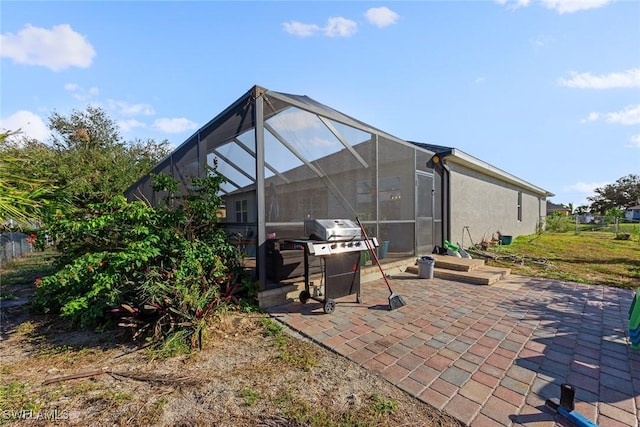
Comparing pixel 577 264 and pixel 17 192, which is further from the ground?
pixel 17 192

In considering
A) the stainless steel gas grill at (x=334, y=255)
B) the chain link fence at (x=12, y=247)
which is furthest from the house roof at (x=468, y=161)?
the chain link fence at (x=12, y=247)

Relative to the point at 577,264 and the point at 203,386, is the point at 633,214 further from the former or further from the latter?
the point at 203,386

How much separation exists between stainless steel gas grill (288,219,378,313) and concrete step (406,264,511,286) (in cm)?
260

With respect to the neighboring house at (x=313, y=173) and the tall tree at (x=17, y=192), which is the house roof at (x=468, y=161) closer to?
the neighboring house at (x=313, y=173)

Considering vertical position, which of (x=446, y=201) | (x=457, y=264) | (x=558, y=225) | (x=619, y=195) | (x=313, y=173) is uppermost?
(x=619, y=195)

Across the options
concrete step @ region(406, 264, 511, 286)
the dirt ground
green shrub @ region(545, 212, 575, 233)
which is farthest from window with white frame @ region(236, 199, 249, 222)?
green shrub @ region(545, 212, 575, 233)

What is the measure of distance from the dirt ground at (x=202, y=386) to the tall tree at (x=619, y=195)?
60.2 meters

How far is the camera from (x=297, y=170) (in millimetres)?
4434

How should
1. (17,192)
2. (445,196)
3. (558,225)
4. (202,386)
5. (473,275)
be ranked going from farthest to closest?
(558,225), (445,196), (473,275), (17,192), (202,386)

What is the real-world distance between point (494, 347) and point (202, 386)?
8.89 ft

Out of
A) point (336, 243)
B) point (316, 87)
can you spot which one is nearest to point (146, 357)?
point (336, 243)

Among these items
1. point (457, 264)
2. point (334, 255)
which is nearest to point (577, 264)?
point (457, 264)

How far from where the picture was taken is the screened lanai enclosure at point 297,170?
395 cm

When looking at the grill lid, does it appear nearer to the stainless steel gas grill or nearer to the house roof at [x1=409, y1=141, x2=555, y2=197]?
the stainless steel gas grill
